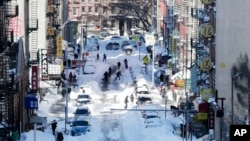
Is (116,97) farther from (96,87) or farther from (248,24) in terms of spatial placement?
(248,24)

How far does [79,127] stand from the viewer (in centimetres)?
4528

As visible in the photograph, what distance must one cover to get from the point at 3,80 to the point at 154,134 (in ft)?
32.1

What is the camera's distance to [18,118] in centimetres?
4119

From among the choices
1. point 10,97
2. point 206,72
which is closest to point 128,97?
point 206,72

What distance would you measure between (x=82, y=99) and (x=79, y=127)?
42.9 ft

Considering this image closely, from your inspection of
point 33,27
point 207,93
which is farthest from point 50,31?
point 207,93

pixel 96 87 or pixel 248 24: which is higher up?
pixel 248 24

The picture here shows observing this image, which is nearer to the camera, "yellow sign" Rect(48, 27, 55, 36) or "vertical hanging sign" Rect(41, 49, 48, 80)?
"vertical hanging sign" Rect(41, 49, 48, 80)

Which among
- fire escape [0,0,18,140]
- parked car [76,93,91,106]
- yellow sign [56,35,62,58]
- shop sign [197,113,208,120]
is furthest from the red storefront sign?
yellow sign [56,35,62,58]

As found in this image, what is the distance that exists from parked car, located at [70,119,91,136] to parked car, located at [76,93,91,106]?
10584mm

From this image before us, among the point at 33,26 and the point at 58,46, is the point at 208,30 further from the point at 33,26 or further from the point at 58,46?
the point at 58,46

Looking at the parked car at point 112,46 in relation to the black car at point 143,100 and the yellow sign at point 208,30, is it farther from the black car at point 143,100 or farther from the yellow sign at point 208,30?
the yellow sign at point 208,30

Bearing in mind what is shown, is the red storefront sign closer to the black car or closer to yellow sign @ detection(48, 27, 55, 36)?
the black car

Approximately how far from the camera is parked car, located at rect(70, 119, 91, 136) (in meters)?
44.5
